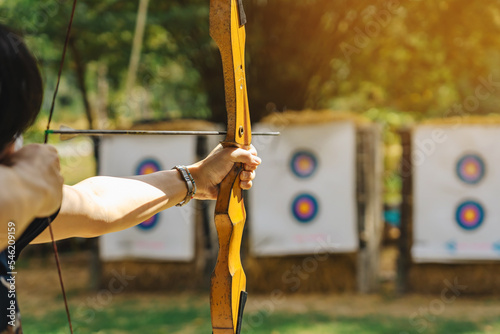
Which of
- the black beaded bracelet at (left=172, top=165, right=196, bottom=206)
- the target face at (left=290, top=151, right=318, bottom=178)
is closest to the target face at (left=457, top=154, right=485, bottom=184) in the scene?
the target face at (left=290, top=151, right=318, bottom=178)

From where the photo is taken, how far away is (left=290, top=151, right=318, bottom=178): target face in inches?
173

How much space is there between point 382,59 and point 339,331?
4.38 meters

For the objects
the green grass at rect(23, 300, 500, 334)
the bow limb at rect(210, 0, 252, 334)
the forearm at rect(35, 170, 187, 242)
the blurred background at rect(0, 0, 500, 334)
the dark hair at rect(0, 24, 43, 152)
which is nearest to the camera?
the dark hair at rect(0, 24, 43, 152)

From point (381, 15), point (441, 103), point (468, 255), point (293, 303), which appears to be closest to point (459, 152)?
point (468, 255)

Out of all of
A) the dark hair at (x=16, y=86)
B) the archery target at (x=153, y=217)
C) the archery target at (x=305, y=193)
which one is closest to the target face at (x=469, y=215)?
the archery target at (x=305, y=193)

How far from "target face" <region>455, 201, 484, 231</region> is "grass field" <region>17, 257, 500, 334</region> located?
506mm

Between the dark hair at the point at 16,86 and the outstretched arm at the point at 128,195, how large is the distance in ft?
0.74

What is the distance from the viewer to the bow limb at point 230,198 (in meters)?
1.22

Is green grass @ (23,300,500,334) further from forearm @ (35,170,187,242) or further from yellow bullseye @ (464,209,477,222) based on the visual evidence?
forearm @ (35,170,187,242)

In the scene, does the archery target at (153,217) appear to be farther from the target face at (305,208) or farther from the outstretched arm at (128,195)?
the outstretched arm at (128,195)

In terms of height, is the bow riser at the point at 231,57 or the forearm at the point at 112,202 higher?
the bow riser at the point at 231,57

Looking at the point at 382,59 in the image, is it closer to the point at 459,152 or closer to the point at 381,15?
the point at 381,15

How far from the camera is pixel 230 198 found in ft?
4.15

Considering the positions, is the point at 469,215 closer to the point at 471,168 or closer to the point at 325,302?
the point at 471,168
